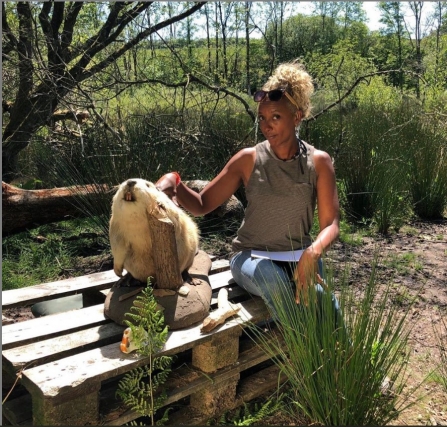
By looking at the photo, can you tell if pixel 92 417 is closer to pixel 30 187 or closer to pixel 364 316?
pixel 364 316

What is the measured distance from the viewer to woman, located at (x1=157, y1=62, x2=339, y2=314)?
2.51 metres

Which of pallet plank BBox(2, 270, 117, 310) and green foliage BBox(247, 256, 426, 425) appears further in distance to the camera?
pallet plank BBox(2, 270, 117, 310)

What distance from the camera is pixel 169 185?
2500 millimetres

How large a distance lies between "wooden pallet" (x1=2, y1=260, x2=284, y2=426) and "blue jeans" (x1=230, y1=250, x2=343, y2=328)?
118mm

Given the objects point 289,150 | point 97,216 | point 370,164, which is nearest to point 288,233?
point 289,150

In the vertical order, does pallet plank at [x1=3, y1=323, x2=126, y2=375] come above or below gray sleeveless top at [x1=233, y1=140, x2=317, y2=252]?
below

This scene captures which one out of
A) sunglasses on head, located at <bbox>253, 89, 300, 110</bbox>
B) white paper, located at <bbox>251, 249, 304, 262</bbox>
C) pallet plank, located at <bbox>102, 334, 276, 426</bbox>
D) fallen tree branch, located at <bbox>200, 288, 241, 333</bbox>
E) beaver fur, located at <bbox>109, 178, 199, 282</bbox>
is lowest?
pallet plank, located at <bbox>102, 334, 276, 426</bbox>

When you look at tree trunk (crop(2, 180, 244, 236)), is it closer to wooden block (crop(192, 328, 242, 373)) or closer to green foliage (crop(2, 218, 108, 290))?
green foliage (crop(2, 218, 108, 290))

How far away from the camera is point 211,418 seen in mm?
2182

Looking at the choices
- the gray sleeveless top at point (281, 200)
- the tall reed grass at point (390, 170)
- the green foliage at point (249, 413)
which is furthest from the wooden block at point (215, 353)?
the tall reed grass at point (390, 170)

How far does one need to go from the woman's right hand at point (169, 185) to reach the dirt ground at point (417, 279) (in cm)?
87

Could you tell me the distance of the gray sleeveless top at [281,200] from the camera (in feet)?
8.54

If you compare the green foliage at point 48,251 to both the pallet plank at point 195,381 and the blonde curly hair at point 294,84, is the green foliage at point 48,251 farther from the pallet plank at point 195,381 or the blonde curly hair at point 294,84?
the blonde curly hair at point 294,84

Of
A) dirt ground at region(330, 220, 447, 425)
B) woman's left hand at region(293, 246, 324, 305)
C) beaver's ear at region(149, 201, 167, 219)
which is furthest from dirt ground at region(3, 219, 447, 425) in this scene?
beaver's ear at region(149, 201, 167, 219)
